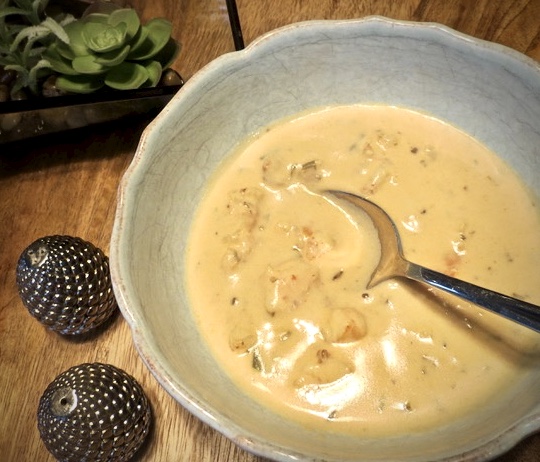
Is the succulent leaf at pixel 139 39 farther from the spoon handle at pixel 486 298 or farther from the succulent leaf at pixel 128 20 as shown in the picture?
the spoon handle at pixel 486 298

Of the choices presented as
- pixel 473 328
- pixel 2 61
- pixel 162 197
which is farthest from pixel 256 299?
pixel 2 61

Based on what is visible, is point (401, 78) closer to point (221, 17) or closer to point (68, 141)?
point (221, 17)

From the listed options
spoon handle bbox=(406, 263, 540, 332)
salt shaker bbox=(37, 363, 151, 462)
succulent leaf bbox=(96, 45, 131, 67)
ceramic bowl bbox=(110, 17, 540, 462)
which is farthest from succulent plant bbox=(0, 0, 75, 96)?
spoon handle bbox=(406, 263, 540, 332)

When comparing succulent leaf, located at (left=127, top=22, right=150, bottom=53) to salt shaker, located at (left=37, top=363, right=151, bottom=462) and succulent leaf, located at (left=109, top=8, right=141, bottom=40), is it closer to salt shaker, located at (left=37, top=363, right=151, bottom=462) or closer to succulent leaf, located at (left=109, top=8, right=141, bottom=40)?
succulent leaf, located at (left=109, top=8, right=141, bottom=40)

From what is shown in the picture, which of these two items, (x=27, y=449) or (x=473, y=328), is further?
(x=27, y=449)

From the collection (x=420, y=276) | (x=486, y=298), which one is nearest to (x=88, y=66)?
(x=420, y=276)

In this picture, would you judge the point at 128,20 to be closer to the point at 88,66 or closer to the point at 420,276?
the point at 88,66
